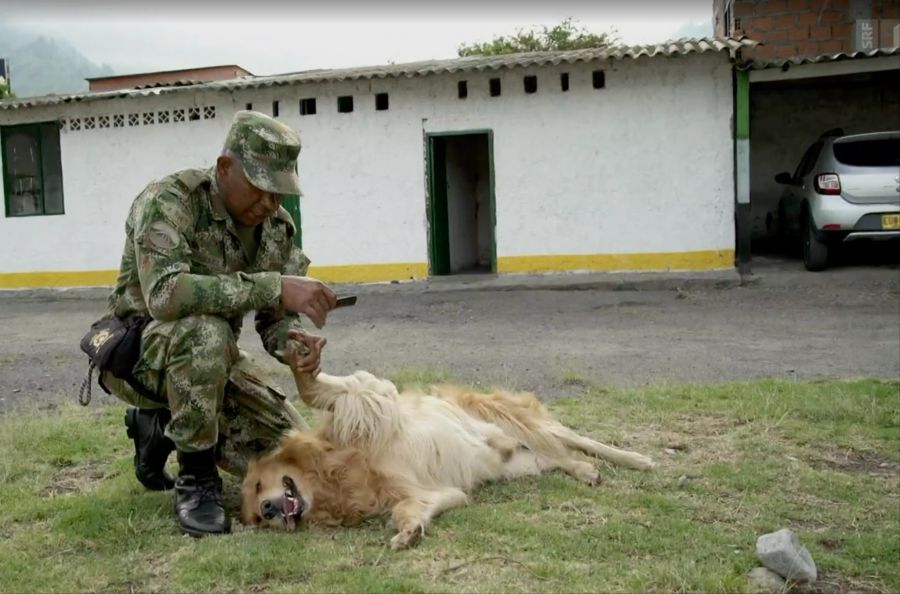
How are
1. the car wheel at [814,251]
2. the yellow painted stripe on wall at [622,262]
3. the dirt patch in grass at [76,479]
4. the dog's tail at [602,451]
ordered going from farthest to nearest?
the yellow painted stripe on wall at [622,262] → the car wheel at [814,251] → the dog's tail at [602,451] → the dirt patch in grass at [76,479]

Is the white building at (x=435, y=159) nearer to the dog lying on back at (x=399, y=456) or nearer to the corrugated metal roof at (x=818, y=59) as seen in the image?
the corrugated metal roof at (x=818, y=59)

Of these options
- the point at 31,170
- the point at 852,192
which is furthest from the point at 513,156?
the point at 31,170

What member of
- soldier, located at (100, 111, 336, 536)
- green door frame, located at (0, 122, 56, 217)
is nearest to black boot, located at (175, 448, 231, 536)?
soldier, located at (100, 111, 336, 536)

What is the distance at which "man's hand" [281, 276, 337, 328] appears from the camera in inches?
126

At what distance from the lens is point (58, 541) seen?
10.3 feet

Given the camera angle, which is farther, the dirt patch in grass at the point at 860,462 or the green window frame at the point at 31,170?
the green window frame at the point at 31,170

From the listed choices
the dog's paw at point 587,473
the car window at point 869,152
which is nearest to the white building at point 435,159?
the car window at point 869,152

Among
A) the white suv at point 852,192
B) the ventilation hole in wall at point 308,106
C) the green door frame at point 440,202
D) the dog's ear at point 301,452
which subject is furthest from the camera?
the ventilation hole in wall at point 308,106

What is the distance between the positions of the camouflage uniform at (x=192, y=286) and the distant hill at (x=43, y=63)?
148 metres

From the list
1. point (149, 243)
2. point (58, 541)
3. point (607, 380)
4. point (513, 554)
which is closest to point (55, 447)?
point (58, 541)

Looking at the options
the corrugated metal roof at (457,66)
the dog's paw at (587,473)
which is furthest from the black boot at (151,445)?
the corrugated metal roof at (457,66)

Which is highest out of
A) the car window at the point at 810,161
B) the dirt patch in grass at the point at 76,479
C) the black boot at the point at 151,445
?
the car window at the point at 810,161

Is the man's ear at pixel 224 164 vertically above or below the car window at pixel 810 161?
below

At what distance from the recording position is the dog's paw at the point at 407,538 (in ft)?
10.00
